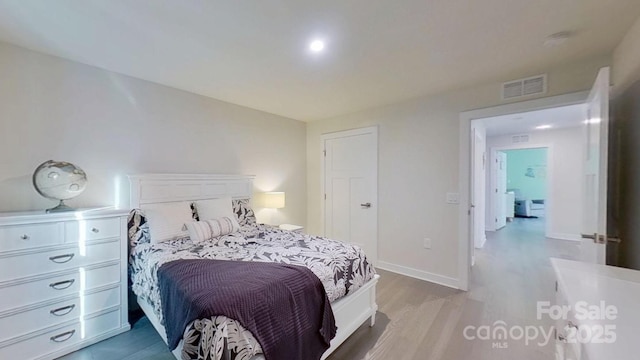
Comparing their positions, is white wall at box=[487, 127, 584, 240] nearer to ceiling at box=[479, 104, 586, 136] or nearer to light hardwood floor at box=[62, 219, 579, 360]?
ceiling at box=[479, 104, 586, 136]

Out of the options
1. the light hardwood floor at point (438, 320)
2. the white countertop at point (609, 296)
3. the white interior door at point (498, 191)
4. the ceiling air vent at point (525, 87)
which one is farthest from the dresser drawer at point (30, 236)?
the white interior door at point (498, 191)

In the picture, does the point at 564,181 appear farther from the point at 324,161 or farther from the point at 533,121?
the point at 324,161

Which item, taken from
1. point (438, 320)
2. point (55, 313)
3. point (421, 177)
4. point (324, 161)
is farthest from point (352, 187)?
point (55, 313)

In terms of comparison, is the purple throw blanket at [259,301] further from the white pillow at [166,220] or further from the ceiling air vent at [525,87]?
the ceiling air vent at [525,87]

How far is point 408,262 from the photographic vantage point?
3.50 metres

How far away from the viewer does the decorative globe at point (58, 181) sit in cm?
203

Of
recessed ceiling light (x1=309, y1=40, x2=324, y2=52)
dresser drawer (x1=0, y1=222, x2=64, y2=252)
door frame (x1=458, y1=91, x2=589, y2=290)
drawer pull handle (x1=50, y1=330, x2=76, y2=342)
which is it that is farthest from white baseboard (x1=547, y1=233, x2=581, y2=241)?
dresser drawer (x1=0, y1=222, x2=64, y2=252)

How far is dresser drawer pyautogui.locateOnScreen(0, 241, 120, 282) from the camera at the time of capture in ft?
5.75

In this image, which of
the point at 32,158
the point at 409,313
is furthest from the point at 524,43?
the point at 32,158

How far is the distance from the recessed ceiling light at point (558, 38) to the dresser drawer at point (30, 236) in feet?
13.1

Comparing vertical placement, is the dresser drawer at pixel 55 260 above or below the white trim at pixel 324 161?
below

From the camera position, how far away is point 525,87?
2.63 meters

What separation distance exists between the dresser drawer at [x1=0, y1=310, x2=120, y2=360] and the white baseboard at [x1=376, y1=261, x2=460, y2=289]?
308cm

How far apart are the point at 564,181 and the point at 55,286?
318 inches
